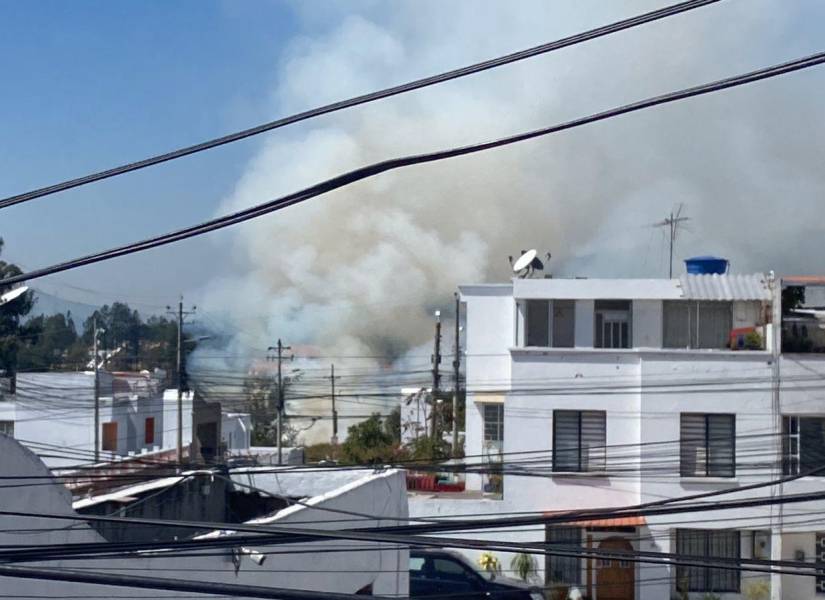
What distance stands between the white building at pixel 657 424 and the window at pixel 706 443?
0.09ft

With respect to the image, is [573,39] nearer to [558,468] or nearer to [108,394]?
[558,468]

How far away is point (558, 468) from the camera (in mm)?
23500

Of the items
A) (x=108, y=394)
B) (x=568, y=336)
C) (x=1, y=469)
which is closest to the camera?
(x=1, y=469)

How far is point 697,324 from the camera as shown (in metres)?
24.2

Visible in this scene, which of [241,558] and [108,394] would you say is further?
[108,394]

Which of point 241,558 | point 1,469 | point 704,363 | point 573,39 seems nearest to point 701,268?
point 704,363

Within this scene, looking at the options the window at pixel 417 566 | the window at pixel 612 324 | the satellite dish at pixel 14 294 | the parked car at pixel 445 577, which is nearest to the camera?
the satellite dish at pixel 14 294

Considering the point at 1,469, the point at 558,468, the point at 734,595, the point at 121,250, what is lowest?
the point at 734,595

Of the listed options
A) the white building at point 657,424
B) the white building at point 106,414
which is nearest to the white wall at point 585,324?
the white building at point 657,424

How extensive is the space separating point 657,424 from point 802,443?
2.83 m

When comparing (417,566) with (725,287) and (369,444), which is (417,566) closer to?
(725,287)

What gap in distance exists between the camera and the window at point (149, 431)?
3528 cm

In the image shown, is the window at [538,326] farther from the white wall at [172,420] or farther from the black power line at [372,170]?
the black power line at [372,170]

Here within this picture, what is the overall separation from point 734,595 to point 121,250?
65.9 ft
